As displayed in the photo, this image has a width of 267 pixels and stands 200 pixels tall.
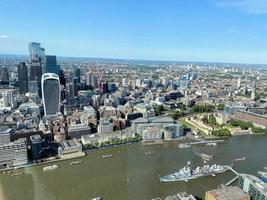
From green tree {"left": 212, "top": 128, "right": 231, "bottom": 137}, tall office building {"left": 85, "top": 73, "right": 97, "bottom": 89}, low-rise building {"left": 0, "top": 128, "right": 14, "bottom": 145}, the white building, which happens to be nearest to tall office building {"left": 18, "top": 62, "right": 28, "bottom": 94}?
tall office building {"left": 85, "top": 73, "right": 97, "bottom": 89}

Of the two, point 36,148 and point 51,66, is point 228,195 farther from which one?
point 51,66

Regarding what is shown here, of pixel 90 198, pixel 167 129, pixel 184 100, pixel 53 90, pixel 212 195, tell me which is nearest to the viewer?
pixel 212 195

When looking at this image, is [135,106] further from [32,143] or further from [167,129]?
[32,143]

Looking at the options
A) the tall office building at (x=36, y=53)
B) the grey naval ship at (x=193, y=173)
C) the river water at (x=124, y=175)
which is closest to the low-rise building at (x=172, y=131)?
the river water at (x=124, y=175)

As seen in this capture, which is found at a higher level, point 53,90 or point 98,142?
point 53,90

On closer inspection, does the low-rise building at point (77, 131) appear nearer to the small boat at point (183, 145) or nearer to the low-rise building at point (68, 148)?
the low-rise building at point (68, 148)

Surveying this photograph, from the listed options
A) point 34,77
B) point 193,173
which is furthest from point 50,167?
point 34,77

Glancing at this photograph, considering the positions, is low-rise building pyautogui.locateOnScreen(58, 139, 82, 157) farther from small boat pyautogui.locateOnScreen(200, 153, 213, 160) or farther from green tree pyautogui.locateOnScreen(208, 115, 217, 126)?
green tree pyautogui.locateOnScreen(208, 115, 217, 126)

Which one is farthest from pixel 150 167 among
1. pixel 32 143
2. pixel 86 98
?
pixel 86 98
